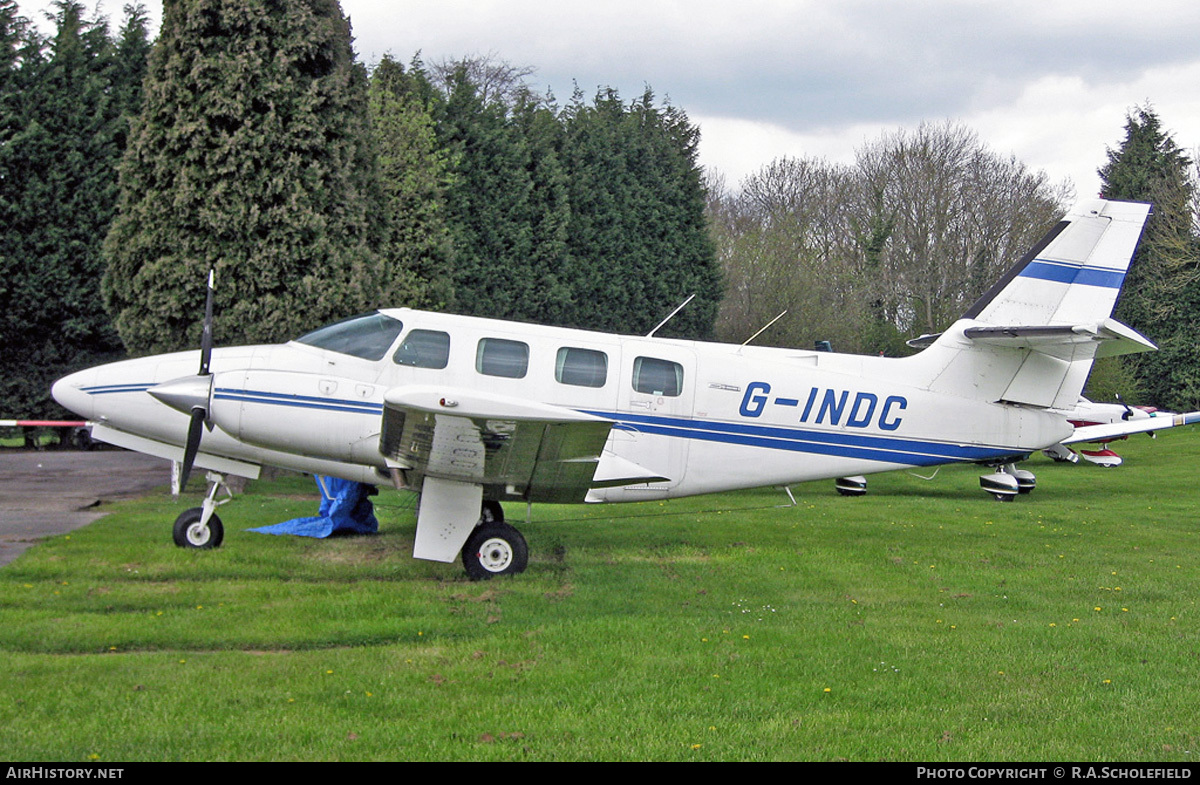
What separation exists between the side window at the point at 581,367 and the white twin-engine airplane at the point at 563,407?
17mm

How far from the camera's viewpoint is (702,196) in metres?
37.9

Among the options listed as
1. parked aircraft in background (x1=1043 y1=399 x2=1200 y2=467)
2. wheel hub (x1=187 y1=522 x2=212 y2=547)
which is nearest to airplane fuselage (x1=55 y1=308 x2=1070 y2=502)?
wheel hub (x1=187 y1=522 x2=212 y2=547)

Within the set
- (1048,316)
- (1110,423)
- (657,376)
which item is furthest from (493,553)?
(1110,423)

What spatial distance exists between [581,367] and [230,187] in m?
8.93

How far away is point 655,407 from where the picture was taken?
10.8m

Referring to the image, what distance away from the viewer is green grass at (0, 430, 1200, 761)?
5.49m

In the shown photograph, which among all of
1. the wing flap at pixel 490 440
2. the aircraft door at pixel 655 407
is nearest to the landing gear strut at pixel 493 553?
the wing flap at pixel 490 440

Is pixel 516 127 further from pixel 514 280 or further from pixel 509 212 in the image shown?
Result: pixel 514 280

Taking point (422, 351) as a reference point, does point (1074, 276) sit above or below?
above

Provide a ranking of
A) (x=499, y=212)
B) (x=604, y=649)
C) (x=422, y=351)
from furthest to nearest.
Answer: (x=499, y=212) < (x=422, y=351) < (x=604, y=649)

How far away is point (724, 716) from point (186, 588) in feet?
17.3

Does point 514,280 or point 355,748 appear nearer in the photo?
point 355,748

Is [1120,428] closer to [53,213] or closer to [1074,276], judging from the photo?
[1074,276]

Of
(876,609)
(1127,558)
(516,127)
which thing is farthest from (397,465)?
(516,127)
